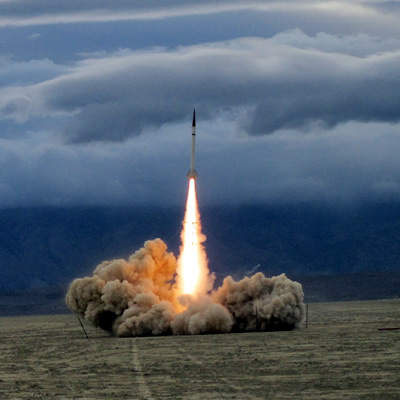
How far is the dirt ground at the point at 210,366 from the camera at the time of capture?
55.9 metres

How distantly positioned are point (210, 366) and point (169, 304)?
61.1 ft

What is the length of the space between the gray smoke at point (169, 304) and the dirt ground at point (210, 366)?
5.01ft

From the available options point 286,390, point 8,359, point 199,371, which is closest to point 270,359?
point 199,371

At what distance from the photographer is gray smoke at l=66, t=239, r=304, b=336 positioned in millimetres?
82875

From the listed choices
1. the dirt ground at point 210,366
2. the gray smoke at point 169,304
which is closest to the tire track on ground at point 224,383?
the dirt ground at point 210,366

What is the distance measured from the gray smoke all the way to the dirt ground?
1.53m

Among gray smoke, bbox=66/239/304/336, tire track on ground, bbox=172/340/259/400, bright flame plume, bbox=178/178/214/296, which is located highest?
bright flame plume, bbox=178/178/214/296

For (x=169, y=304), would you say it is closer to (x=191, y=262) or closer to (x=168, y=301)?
(x=168, y=301)

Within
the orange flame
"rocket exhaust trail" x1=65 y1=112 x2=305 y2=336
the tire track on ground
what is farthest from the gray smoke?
the tire track on ground

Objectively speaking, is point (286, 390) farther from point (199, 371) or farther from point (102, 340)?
point (102, 340)

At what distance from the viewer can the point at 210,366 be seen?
65375 mm

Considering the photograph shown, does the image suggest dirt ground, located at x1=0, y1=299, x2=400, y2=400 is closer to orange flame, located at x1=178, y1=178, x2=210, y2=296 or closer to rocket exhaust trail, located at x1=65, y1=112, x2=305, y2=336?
rocket exhaust trail, located at x1=65, y1=112, x2=305, y2=336

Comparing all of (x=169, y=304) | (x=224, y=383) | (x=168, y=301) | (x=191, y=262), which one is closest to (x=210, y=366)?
(x=224, y=383)

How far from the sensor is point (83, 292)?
276ft
